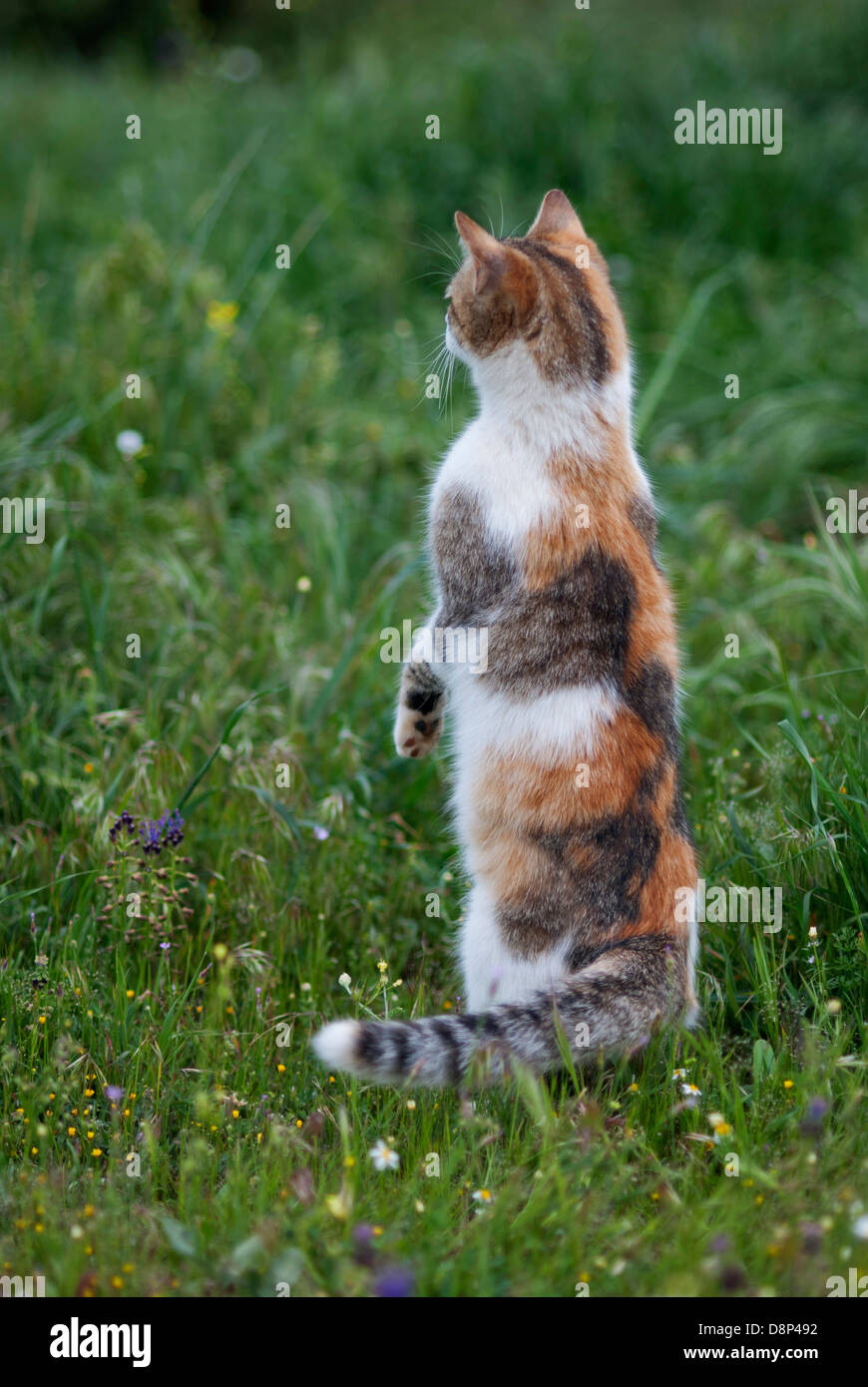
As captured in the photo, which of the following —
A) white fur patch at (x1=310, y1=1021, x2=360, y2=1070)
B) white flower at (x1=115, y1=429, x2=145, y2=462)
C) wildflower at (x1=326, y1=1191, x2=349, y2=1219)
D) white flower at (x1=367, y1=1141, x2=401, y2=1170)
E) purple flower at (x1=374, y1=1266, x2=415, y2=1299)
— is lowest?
purple flower at (x1=374, y1=1266, x2=415, y2=1299)

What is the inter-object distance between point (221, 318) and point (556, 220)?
2.26 metres

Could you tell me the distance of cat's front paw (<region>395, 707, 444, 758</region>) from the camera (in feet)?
11.2

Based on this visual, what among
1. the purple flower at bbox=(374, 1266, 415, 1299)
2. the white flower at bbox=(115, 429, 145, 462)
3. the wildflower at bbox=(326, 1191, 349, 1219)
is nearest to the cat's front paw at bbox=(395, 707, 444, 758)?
the wildflower at bbox=(326, 1191, 349, 1219)

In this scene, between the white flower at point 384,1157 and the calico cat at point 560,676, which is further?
the calico cat at point 560,676

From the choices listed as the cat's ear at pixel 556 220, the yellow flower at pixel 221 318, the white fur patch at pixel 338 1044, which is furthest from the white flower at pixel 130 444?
the white fur patch at pixel 338 1044

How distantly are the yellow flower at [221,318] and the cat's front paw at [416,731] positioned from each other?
2.62m

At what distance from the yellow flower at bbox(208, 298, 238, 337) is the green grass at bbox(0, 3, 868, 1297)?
75 mm

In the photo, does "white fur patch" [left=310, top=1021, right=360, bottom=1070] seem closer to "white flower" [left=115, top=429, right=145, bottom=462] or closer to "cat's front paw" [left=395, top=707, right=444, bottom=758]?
"cat's front paw" [left=395, top=707, right=444, bottom=758]

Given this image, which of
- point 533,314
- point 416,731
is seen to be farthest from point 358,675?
point 533,314

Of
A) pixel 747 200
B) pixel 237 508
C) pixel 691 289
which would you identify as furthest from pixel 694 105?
pixel 237 508

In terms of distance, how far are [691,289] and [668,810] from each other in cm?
469

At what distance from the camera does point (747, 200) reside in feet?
23.1

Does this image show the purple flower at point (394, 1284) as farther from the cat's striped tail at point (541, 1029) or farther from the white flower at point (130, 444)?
the white flower at point (130, 444)

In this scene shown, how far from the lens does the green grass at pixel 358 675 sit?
7.97ft
